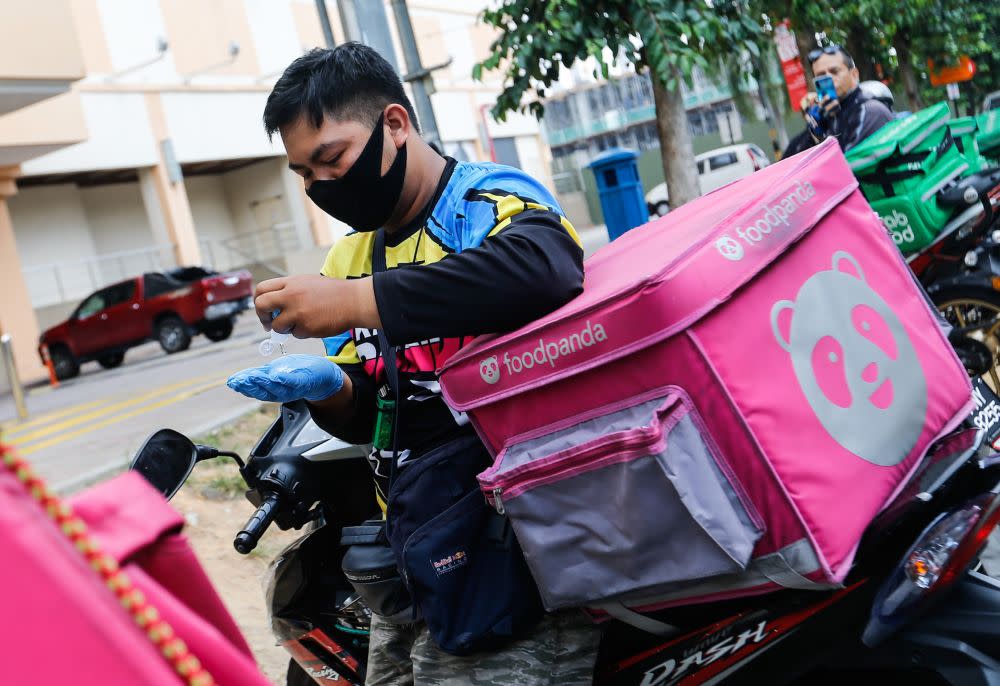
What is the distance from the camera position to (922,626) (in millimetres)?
1716

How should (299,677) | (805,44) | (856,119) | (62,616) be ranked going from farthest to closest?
1. (805,44)
2. (856,119)
3. (299,677)
4. (62,616)

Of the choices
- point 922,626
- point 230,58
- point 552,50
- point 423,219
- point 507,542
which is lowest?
point 922,626

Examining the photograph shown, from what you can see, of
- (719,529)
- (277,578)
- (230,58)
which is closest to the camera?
(719,529)

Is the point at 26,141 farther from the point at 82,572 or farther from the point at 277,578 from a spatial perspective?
the point at 82,572

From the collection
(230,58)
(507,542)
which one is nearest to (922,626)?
(507,542)

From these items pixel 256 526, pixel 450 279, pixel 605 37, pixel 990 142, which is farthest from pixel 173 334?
pixel 450 279

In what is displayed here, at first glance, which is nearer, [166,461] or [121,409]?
[166,461]

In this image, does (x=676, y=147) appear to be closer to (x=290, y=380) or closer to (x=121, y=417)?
(x=121, y=417)

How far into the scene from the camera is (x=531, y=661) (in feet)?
6.36

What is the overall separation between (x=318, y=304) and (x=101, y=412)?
10073 mm

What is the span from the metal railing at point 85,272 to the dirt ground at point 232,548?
20.0 metres

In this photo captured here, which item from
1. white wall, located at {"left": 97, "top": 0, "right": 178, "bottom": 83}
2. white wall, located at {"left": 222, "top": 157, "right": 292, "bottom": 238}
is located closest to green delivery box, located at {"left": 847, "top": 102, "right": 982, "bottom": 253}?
white wall, located at {"left": 97, "top": 0, "right": 178, "bottom": 83}

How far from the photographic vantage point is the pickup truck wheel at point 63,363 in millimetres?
20250

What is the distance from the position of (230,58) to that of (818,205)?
A: 95.8ft
